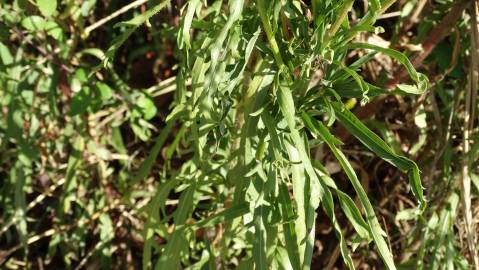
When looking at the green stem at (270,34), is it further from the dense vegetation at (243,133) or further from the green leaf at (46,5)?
the green leaf at (46,5)

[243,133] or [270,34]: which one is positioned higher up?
[270,34]

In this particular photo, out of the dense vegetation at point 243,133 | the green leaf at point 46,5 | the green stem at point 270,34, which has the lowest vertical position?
the dense vegetation at point 243,133

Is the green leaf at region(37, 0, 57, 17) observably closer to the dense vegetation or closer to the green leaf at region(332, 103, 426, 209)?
the dense vegetation

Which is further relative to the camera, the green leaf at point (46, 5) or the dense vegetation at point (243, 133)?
the green leaf at point (46, 5)

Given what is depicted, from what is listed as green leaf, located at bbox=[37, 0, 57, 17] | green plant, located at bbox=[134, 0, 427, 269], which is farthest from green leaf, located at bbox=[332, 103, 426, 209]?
green leaf, located at bbox=[37, 0, 57, 17]

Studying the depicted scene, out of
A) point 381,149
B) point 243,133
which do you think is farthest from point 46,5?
point 381,149

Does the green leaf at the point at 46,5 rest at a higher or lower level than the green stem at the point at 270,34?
higher

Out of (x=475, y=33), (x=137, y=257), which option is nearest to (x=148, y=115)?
(x=137, y=257)

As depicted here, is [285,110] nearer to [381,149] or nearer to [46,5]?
[381,149]

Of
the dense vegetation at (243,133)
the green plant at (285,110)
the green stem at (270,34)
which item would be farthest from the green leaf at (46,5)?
the green stem at (270,34)
